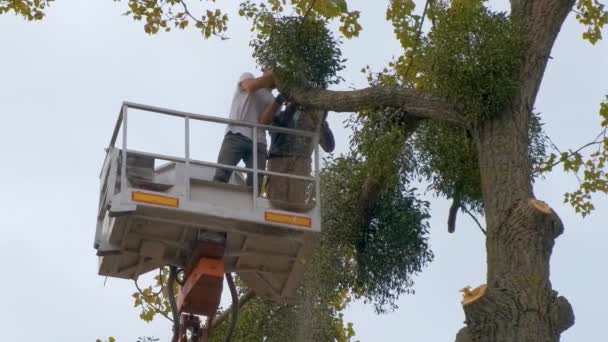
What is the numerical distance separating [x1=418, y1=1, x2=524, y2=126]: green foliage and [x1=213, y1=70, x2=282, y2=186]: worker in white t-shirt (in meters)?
1.59

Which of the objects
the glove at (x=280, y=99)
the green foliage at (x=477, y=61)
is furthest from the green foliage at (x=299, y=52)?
the green foliage at (x=477, y=61)

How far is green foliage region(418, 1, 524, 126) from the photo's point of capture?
11250 millimetres

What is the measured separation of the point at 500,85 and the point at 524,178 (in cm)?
78

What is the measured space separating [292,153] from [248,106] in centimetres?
54

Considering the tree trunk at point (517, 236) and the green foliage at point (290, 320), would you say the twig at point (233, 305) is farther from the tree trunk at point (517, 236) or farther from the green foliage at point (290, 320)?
the tree trunk at point (517, 236)

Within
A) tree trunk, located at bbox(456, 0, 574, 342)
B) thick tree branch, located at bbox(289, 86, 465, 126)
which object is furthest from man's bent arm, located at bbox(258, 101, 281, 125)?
tree trunk, located at bbox(456, 0, 574, 342)

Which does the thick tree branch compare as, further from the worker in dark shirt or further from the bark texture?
the worker in dark shirt

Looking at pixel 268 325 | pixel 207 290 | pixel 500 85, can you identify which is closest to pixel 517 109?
pixel 500 85

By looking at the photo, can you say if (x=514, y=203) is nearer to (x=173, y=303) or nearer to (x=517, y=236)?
(x=517, y=236)

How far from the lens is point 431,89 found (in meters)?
11.9

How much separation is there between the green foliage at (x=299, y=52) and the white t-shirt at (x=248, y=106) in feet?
0.73

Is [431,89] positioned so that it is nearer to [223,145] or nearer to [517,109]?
[517,109]

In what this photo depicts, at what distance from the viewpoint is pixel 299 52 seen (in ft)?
42.1

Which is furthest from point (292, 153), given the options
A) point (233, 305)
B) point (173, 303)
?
point (173, 303)
